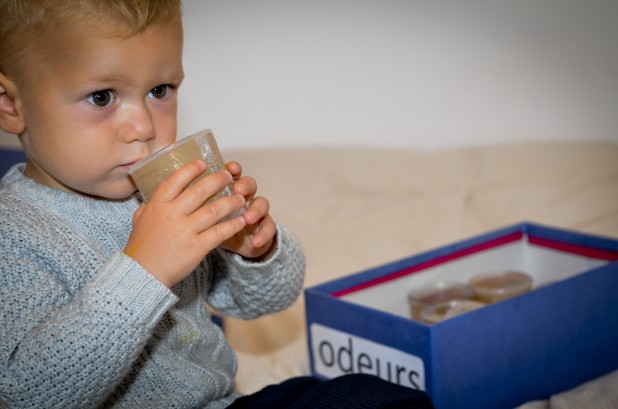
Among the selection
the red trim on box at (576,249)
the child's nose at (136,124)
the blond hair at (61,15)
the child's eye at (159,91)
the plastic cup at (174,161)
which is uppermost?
the blond hair at (61,15)

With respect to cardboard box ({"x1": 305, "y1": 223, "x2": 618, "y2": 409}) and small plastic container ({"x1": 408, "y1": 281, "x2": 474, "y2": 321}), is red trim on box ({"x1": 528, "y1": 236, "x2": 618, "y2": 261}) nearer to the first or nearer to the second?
cardboard box ({"x1": 305, "y1": 223, "x2": 618, "y2": 409})

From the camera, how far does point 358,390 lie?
0.91 meters

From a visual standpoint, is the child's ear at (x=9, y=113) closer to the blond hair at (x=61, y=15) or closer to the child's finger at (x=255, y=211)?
the blond hair at (x=61, y=15)

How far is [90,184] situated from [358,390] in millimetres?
368

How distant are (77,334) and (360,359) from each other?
1.42 feet

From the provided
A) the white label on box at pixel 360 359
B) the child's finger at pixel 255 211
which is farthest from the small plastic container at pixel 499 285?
the child's finger at pixel 255 211

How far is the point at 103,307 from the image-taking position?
2.54 ft

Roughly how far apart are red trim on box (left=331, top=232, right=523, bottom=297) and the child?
249 mm

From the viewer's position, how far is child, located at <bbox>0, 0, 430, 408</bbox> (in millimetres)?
774

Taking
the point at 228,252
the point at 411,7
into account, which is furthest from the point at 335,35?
the point at 228,252

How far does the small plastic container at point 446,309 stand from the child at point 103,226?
0.28 meters

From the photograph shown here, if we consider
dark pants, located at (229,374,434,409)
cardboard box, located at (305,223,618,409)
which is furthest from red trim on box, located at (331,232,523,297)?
dark pants, located at (229,374,434,409)

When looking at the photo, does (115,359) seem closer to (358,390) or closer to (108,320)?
(108,320)

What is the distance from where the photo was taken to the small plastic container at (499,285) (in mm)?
1238
